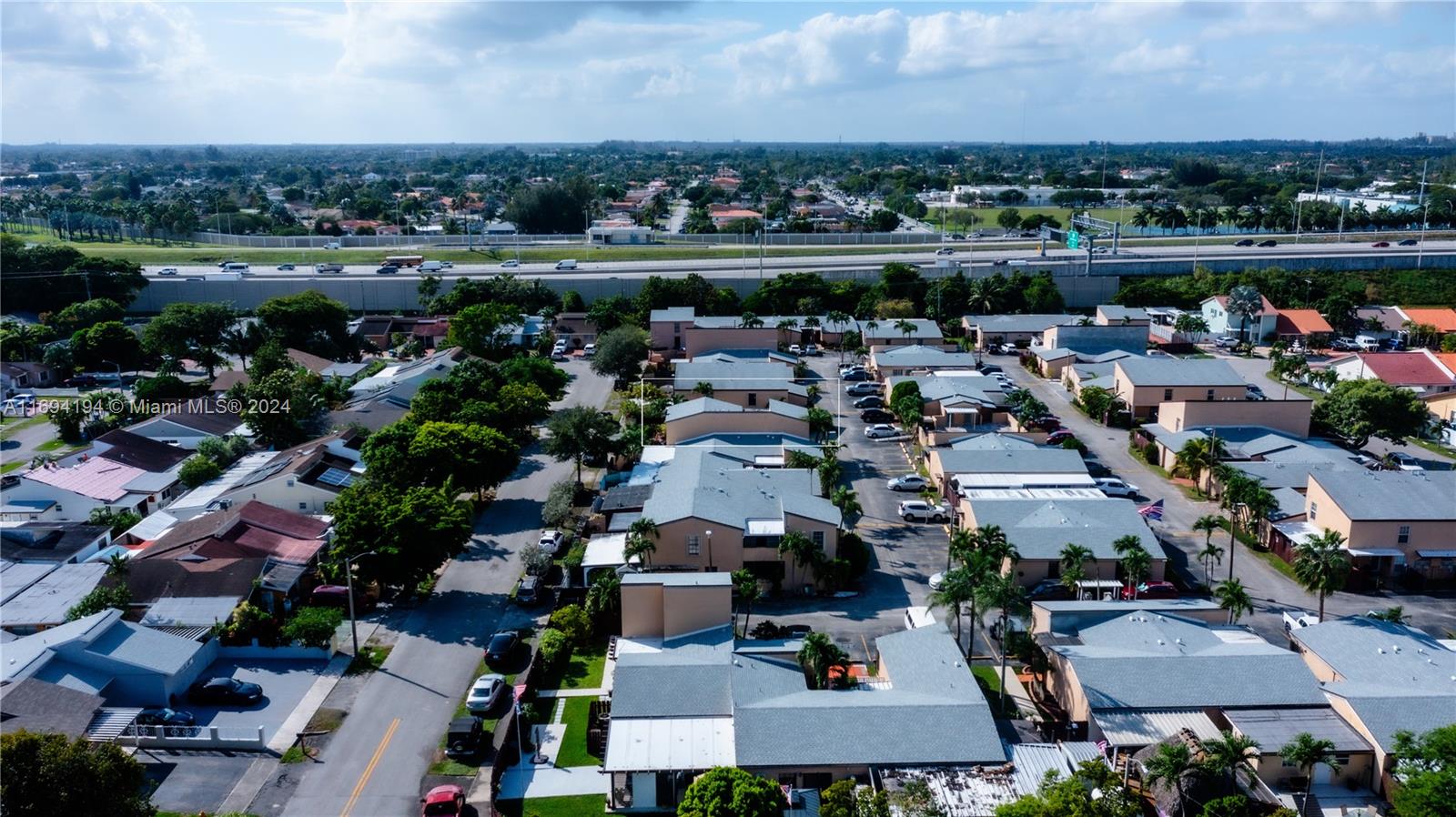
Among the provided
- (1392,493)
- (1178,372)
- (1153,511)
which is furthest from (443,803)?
(1178,372)

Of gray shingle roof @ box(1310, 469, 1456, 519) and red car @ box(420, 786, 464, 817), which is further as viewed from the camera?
gray shingle roof @ box(1310, 469, 1456, 519)

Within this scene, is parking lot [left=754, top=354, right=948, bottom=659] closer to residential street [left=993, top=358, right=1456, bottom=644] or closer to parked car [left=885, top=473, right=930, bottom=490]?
parked car [left=885, top=473, right=930, bottom=490]

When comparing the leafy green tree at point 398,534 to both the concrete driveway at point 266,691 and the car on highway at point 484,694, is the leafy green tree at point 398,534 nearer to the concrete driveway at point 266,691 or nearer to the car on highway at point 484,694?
the concrete driveway at point 266,691

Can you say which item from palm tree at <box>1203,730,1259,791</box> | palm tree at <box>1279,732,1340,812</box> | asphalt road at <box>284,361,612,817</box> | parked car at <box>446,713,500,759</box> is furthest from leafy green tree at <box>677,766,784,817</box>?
palm tree at <box>1279,732,1340,812</box>

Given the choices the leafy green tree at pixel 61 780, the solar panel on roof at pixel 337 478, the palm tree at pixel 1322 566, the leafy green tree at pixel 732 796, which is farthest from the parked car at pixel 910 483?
the leafy green tree at pixel 61 780

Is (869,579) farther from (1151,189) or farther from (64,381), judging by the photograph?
(1151,189)

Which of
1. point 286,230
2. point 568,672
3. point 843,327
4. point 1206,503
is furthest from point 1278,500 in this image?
point 286,230
